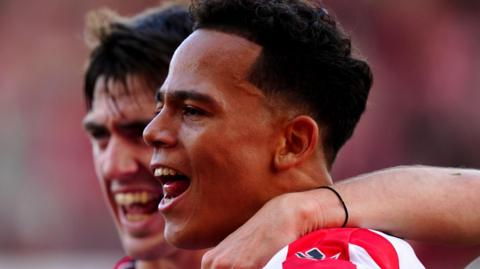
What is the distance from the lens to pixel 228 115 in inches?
104

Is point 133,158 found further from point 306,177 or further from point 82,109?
point 82,109

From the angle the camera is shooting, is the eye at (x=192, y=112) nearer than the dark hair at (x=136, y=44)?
Yes

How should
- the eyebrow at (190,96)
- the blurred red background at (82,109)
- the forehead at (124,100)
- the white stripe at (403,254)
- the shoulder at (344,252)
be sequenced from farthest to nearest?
the blurred red background at (82,109)
the forehead at (124,100)
the eyebrow at (190,96)
the white stripe at (403,254)
the shoulder at (344,252)

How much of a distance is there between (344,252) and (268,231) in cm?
23

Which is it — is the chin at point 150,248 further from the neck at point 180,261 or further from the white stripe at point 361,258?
the white stripe at point 361,258

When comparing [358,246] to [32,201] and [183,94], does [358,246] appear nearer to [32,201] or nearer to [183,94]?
[183,94]

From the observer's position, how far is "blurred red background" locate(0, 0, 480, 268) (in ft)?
30.9

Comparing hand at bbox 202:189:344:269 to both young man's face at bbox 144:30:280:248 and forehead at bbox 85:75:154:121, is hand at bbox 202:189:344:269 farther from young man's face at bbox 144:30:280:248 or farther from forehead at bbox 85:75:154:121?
forehead at bbox 85:75:154:121

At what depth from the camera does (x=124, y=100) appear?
3941 millimetres

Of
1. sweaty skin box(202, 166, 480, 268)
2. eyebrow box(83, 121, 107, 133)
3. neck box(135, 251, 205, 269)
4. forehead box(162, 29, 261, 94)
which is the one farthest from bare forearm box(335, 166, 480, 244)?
eyebrow box(83, 121, 107, 133)

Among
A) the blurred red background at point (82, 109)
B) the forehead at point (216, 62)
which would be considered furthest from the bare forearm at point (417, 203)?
the blurred red background at point (82, 109)

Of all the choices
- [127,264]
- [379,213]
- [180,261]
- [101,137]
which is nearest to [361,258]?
[379,213]

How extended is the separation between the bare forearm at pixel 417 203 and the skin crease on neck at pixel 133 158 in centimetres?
134

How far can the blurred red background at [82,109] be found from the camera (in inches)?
371
